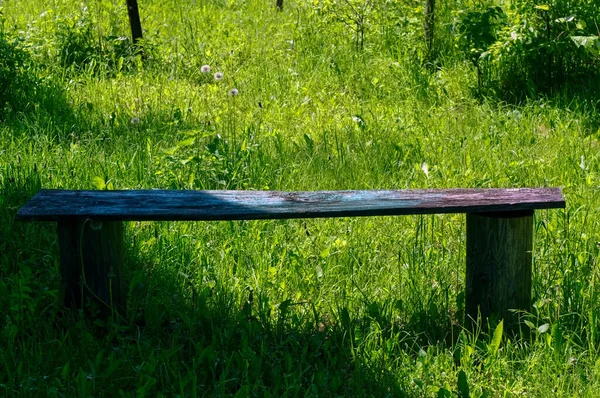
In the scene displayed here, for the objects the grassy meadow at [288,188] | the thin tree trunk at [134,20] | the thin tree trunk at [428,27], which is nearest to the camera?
the grassy meadow at [288,188]

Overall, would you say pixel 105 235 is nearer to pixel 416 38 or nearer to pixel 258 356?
pixel 258 356

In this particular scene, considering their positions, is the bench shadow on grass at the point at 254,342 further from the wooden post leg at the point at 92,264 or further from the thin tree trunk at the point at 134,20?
the thin tree trunk at the point at 134,20

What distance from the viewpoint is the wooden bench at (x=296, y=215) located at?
3521mm

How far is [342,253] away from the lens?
14.4 feet

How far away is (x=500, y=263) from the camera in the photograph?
12.0 feet

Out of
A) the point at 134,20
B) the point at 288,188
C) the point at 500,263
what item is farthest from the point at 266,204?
the point at 134,20

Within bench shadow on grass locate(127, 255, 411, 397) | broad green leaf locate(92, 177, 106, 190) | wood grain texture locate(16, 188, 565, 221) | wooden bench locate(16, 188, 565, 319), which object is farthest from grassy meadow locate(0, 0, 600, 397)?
wood grain texture locate(16, 188, 565, 221)

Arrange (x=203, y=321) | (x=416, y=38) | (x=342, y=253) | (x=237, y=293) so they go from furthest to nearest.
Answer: (x=416, y=38) < (x=342, y=253) < (x=237, y=293) < (x=203, y=321)

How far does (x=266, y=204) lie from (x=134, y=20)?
465 cm

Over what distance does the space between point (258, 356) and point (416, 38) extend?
4.55 metres

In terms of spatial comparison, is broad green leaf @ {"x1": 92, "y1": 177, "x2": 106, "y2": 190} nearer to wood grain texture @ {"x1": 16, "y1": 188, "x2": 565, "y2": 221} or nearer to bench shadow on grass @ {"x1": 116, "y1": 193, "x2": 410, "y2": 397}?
bench shadow on grass @ {"x1": 116, "y1": 193, "x2": 410, "y2": 397}

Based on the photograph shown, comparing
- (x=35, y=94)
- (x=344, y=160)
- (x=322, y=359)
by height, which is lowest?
(x=322, y=359)

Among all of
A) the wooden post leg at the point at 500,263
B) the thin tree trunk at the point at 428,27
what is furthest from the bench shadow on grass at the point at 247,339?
the thin tree trunk at the point at 428,27

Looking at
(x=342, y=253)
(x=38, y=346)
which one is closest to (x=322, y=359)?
(x=342, y=253)
